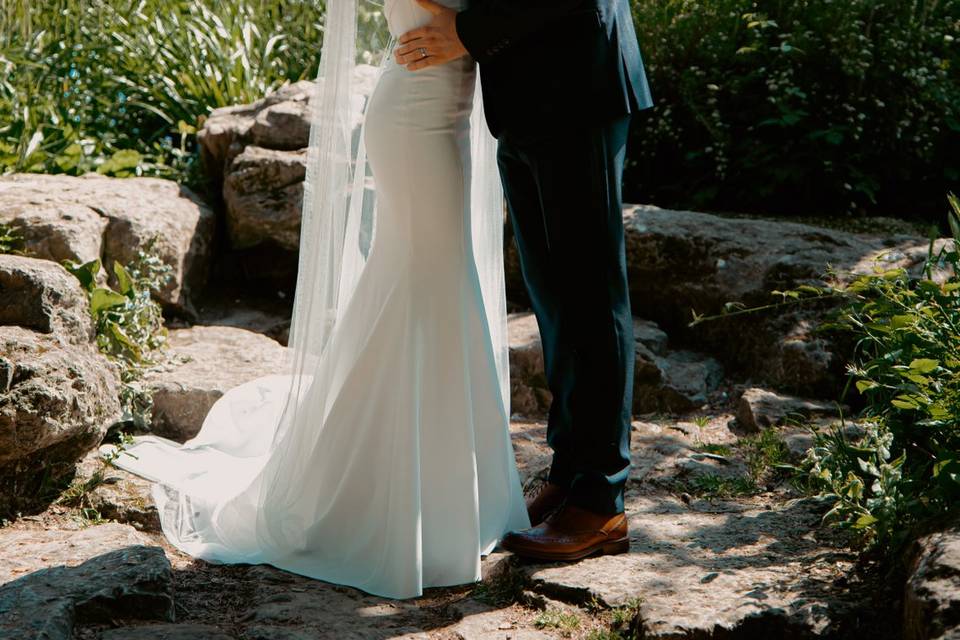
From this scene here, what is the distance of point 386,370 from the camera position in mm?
2803

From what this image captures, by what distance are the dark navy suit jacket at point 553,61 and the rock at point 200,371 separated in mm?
1910

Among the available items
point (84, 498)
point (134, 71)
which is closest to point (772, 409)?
point (84, 498)

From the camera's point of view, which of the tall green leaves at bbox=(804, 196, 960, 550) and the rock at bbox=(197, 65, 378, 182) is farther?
the rock at bbox=(197, 65, 378, 182)

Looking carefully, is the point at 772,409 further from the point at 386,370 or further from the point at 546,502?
the point at 386,370

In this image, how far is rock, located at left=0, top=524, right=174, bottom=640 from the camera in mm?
2258

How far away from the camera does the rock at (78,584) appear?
226 centimetres

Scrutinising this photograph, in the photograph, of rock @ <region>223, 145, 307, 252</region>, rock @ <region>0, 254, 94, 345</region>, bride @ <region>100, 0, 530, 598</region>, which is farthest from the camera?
rock @ <region>223, 145, 307, 252</region>

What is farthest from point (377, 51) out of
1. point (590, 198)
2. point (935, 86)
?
point (935, 86)

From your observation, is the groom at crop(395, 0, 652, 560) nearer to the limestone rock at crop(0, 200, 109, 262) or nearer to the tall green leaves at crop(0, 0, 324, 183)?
the limestone rock at crop(0, 200, 109, 262)

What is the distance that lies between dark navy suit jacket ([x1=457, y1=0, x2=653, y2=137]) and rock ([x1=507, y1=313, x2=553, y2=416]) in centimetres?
189

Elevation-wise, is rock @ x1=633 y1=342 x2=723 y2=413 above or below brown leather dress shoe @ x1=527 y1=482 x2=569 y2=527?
above

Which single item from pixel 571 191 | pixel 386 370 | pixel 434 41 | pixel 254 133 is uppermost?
pixel 254 133

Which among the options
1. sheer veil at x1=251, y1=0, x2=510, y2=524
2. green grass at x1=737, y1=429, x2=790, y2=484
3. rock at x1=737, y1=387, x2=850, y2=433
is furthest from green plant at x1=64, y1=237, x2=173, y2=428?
rock at x1=737, y1=387, x2=850, y2=433

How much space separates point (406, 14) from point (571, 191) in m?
0.65
